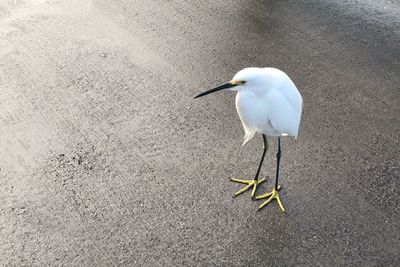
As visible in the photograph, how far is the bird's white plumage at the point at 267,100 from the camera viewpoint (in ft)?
11.3

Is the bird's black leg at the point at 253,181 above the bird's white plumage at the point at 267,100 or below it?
below

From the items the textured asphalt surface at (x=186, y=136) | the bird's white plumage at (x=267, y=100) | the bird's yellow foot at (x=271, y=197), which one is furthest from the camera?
the bird's yellow foot at (x=271, y=197)

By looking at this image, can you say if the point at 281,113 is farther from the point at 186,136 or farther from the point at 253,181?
the point at 186,136

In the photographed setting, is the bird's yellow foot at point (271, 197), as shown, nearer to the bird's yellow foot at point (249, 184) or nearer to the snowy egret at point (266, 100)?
the bird's yellow foot at point (249, 184)

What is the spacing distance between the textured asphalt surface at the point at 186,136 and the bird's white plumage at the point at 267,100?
70 centimetres

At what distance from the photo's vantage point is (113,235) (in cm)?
364

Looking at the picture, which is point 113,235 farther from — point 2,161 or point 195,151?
point 2,161

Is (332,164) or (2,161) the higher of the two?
(332,164)

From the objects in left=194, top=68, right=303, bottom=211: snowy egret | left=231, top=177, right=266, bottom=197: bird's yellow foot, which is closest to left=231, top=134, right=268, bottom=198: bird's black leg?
left=231, top=177, right=266, bottom=197: bird's yellow foot

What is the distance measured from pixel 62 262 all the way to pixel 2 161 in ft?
4.41

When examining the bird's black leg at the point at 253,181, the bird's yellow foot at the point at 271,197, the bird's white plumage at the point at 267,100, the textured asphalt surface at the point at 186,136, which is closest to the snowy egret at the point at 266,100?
the bird's white plumage at the point at 267,100

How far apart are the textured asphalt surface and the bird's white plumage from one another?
0.70m

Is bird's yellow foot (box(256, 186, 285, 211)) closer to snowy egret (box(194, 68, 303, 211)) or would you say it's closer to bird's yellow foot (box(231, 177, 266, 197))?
bird's yellow foot (box(231, 177, 266, 197))

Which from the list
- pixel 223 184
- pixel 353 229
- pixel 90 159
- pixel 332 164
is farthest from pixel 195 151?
pixel 353 229
